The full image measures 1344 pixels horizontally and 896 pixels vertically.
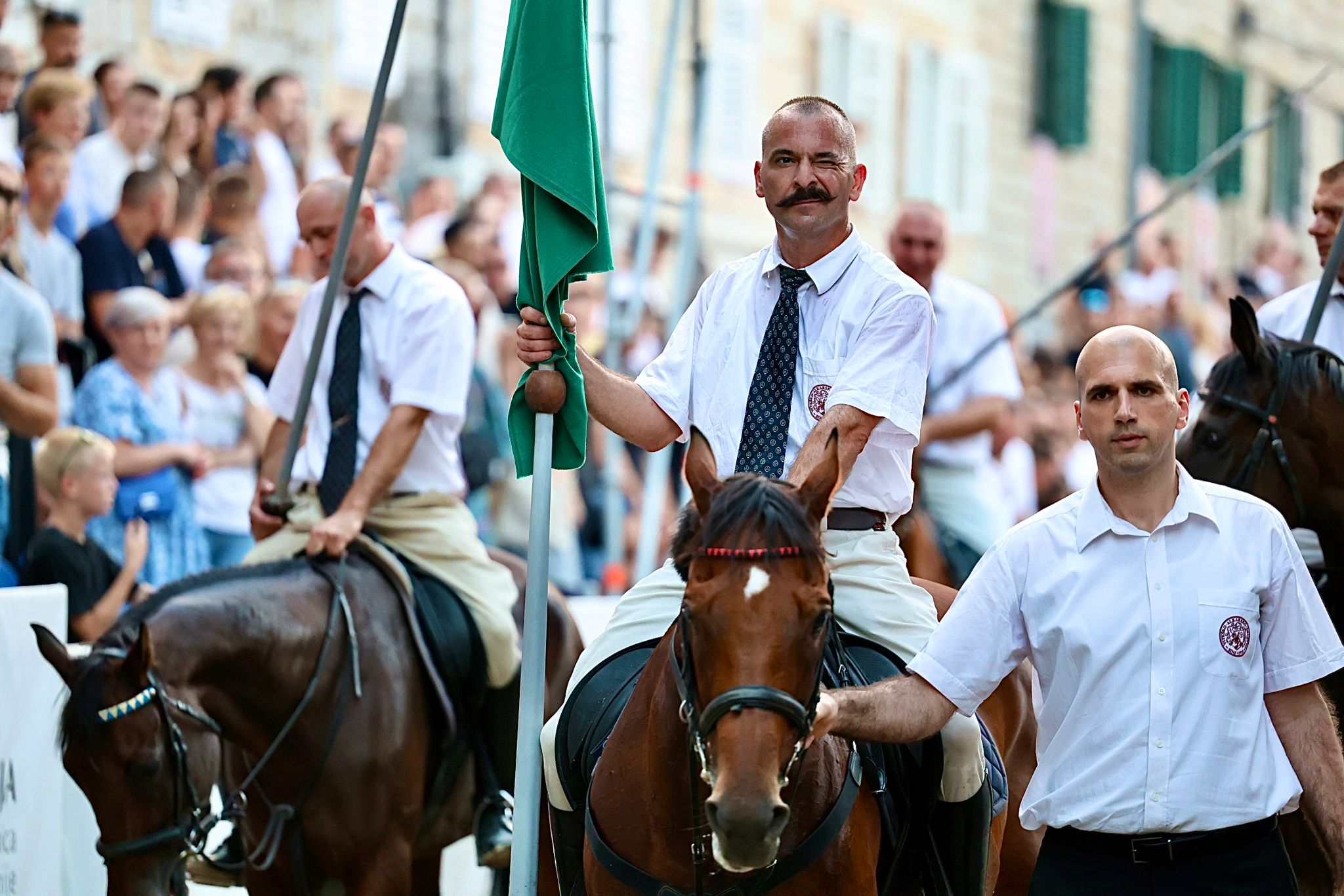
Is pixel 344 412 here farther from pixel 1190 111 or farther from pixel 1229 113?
pixel 1229 113

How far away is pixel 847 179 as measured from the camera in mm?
4844

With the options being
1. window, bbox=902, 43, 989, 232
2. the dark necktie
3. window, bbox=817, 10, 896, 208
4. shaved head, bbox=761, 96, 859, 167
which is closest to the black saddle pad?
shaved head, bbox=761, 96, 859, 167

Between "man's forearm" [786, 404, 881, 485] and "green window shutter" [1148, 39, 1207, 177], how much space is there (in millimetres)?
25131

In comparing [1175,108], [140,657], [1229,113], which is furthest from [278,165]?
[1229,113]

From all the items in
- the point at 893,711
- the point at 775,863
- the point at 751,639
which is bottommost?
the point at 775,863

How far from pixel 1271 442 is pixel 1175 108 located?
2428 centimetres

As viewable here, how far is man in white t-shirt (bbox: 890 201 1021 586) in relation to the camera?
359 inches

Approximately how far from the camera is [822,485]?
393 centimetres

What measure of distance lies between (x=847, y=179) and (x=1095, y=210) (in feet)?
75.4

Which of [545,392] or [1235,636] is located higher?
[545,392]

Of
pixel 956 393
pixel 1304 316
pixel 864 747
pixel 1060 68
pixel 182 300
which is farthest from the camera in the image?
pixel 1060 68

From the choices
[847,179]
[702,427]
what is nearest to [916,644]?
[702,427]

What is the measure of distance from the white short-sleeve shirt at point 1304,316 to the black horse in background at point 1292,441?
55cm

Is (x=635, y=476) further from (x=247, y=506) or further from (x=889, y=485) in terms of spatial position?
(x=889, y=485)
